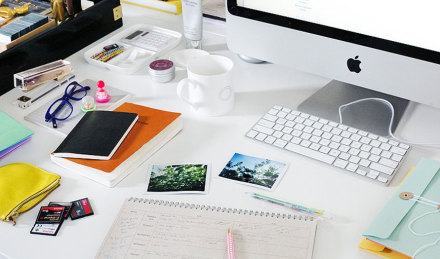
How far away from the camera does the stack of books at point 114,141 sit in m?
0.89

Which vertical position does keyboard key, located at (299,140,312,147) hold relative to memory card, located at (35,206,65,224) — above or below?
above

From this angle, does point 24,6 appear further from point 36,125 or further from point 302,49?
point 302,49

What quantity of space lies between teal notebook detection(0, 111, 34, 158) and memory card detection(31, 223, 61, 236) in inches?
8.3

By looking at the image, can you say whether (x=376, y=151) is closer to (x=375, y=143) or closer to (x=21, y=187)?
(x=375, y=143)

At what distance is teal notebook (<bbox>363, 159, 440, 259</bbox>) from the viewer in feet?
2.38

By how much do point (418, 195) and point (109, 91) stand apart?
2.20ft

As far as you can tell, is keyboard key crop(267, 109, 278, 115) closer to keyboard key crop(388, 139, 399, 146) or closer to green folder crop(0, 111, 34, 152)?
keyboard key crop(388, 139, 399, 146)

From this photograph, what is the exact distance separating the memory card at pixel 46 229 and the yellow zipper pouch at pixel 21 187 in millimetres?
44

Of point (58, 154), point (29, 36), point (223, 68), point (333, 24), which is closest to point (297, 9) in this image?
point (333, 24)

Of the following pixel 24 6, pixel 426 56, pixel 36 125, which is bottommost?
pixel 36 125

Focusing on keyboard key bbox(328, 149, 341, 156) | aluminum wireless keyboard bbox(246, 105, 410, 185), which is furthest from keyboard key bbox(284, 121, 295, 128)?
keyboard key bbox(328, 149, 341, 156)

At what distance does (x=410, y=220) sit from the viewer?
769mm

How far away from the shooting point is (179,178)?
0.89 m

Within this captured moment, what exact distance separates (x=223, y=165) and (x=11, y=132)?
1.35 ft
